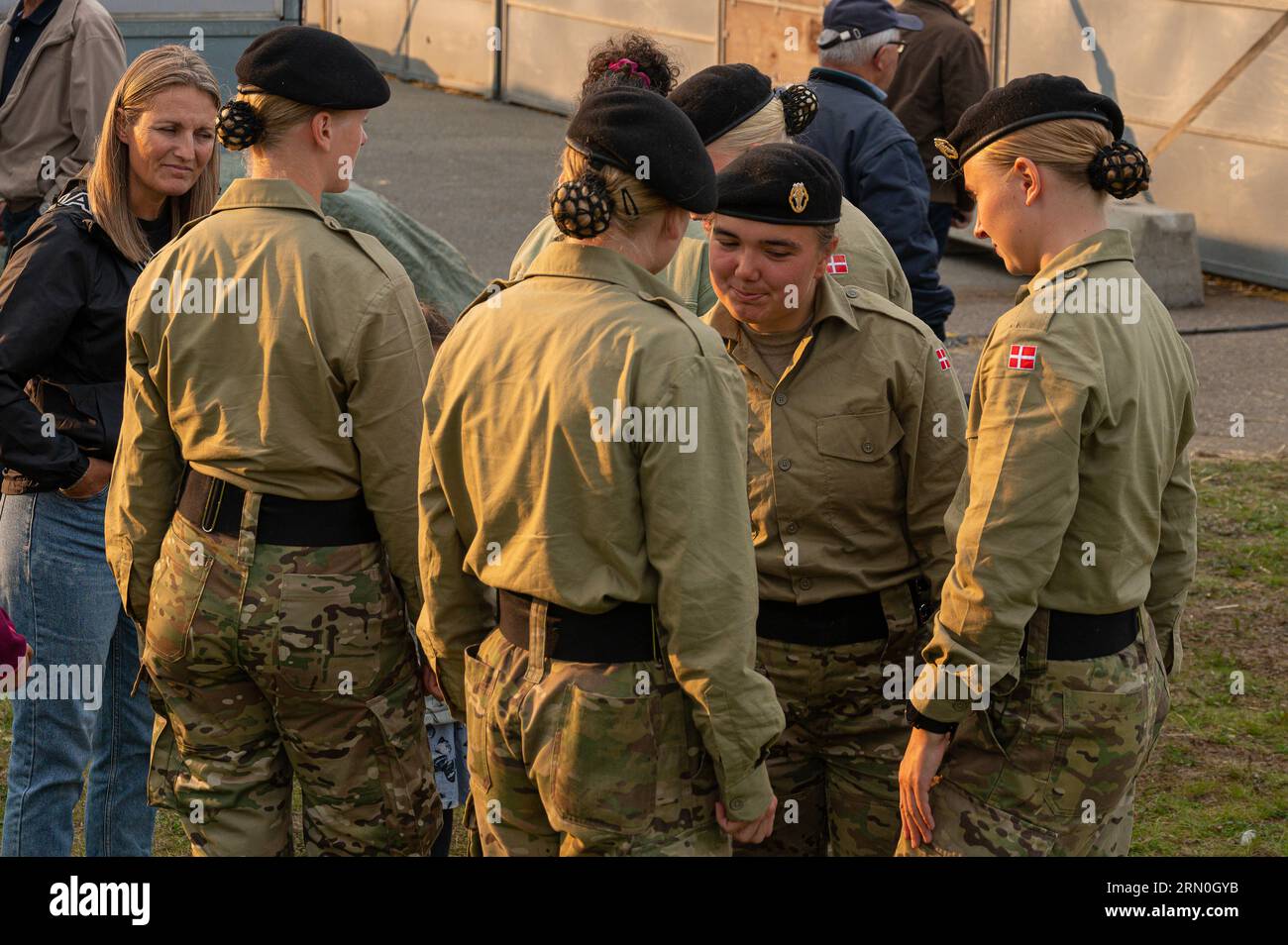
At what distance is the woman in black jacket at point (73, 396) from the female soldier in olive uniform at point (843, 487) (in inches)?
58.3

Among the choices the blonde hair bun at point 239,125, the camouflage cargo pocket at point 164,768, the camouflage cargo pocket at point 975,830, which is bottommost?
the camouflage cargo pocket at point 164,768

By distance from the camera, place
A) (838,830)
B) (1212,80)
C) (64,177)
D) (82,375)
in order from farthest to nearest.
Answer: (1212,80) → (64,177) → (82,375) → (838,830)

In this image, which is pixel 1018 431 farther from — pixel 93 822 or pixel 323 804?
pixel 93 822

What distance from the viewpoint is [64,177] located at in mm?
6566

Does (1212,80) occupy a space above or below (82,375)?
above

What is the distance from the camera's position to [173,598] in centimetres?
350

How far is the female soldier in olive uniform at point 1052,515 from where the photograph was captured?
9.83 ft

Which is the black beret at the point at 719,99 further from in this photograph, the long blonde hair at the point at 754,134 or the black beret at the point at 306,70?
the black beret at the point at 306,70

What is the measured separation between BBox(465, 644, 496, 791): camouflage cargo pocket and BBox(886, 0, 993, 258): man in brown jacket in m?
5.51

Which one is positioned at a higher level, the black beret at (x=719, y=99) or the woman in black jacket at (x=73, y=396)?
the black beret at (x=719, y=99)

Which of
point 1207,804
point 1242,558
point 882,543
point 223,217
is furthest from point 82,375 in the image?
point 1242,558

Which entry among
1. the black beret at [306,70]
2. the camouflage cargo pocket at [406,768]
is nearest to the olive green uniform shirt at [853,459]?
the camouflage cargo pocket at [406,768]

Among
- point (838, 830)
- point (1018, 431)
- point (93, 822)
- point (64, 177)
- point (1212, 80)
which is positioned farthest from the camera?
point (1212, 80)

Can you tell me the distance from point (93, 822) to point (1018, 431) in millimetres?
2770
